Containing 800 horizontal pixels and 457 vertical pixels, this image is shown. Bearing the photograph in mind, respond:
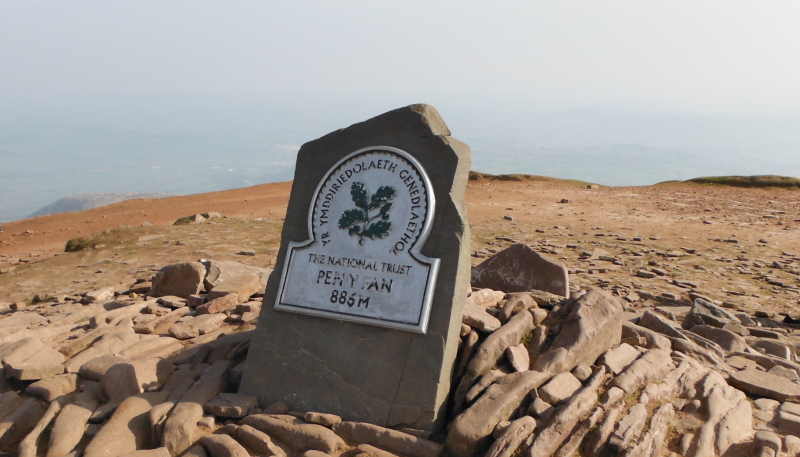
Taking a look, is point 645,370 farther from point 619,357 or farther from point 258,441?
point 258,441

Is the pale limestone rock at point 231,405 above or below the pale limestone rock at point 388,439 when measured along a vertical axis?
above

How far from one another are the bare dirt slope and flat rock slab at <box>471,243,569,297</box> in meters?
1.88

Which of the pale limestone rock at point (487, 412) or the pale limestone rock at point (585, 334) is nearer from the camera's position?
the pale limestone rock at point (487, 412)

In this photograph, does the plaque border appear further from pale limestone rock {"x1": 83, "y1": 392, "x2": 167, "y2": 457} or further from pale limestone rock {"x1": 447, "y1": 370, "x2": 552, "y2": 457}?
pale limestone rock {"x1": 83, "y1": 392, "x2": 167, "y2": 457}

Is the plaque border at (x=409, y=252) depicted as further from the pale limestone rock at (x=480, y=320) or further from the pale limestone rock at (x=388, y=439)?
the pale limestone rock at (x=388, y=439)

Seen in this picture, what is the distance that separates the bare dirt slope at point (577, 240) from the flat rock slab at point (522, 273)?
6.16 feet

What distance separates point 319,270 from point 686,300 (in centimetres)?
604

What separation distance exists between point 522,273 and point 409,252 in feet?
10.8

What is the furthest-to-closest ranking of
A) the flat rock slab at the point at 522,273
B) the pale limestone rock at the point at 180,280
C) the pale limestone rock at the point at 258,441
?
the pale limestone rock at the point at 180,280 < the flat rock slab at the point at 522,273 < the pale limestone rock at the point at 258,441

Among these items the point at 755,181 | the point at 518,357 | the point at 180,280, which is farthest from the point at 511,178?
the point at 518,357

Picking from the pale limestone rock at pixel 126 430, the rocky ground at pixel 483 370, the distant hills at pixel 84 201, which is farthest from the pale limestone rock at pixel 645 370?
the distant hills at pixel 84 201

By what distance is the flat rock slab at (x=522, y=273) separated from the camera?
7.61m

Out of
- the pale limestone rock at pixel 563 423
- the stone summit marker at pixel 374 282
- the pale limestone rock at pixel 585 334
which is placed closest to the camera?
the pale limestone rock at pixel 563 423

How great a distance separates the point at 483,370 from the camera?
16.1 ft
